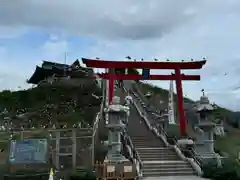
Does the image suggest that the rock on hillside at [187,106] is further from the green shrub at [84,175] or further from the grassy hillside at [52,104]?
the green shrub at [84,175]

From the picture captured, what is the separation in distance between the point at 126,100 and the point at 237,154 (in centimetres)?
1426

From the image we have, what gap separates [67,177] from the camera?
16609 mm

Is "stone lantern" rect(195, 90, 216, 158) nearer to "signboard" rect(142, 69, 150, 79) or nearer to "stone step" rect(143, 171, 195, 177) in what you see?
"stone step" rect(143, 171, 195, 177)

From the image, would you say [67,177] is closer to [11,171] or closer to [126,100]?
[11,171]

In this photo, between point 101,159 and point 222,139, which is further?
point 222,139

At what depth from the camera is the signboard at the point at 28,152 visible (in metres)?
17.1

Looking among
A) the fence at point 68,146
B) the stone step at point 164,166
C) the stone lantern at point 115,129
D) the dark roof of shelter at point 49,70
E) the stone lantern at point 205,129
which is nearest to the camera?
the fence at point 68,146

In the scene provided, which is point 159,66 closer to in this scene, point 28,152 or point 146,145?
point 146,145

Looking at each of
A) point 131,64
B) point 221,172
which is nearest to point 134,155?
point 221,172

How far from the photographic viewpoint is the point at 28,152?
17203 millimetres

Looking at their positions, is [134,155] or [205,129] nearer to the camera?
[134,155]

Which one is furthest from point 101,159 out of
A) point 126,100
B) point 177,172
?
point 126,100

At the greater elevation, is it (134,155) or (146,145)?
(146,145)

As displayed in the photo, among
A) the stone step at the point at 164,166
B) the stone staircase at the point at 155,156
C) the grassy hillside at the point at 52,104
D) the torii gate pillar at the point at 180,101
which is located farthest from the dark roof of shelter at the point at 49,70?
the stone step at the point at 164,166
